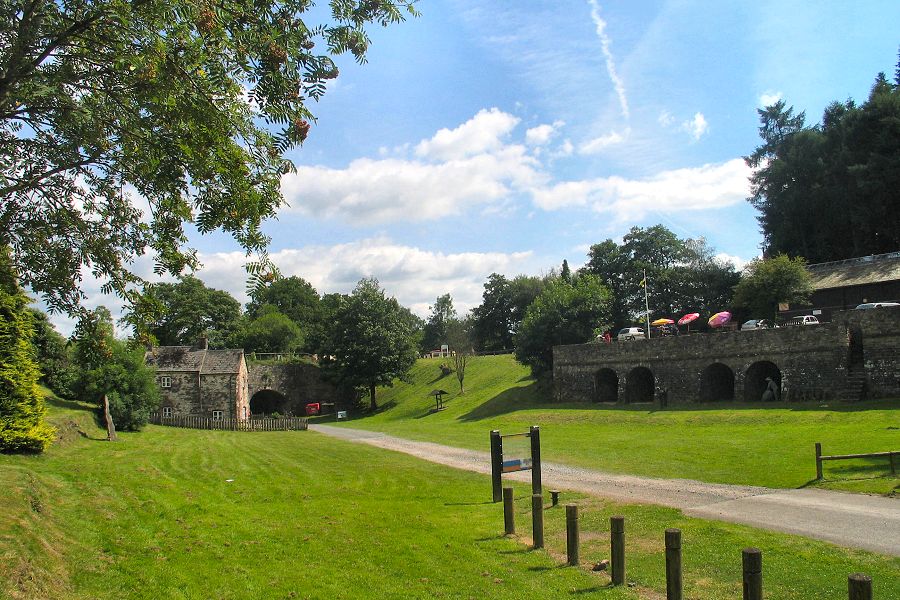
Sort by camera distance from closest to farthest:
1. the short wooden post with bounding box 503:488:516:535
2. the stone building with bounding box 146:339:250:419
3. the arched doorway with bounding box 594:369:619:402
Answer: the short wooden post with bounding box 503:488:516:535, the arched doorway with bounding box 594:369:619:402, the stone building with bounding box 146:339:250:419

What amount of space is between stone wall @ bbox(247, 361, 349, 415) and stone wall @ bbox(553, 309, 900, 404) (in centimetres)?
2748

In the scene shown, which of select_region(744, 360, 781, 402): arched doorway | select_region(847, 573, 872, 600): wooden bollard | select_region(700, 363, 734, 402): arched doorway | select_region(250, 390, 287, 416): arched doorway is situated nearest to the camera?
select_region(847, 573, 872, 600): wooden bollard

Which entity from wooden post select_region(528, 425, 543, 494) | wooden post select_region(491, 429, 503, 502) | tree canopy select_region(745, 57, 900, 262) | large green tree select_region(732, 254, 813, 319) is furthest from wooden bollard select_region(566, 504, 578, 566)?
tree canopy select_region(745, 57, 900, 262)

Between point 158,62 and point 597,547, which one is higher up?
point 158,62

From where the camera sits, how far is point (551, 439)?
27.6m

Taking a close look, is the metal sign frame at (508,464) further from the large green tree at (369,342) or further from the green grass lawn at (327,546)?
the large green tree at (369,342)

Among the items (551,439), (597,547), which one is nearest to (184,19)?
(597,547)

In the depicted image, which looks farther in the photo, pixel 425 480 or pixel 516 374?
pixel 516 374

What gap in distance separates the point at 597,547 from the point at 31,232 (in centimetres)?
908

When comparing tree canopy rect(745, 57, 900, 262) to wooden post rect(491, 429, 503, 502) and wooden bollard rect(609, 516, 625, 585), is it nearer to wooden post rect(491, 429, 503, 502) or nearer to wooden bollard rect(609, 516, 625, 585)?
wooden post rect(491, 429, 503, 502)

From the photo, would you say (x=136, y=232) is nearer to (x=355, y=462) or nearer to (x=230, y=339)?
(x=355, y=462)

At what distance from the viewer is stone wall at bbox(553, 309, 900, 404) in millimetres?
28938

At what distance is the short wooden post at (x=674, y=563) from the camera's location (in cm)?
642

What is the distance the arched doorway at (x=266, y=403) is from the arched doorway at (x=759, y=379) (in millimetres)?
44555
